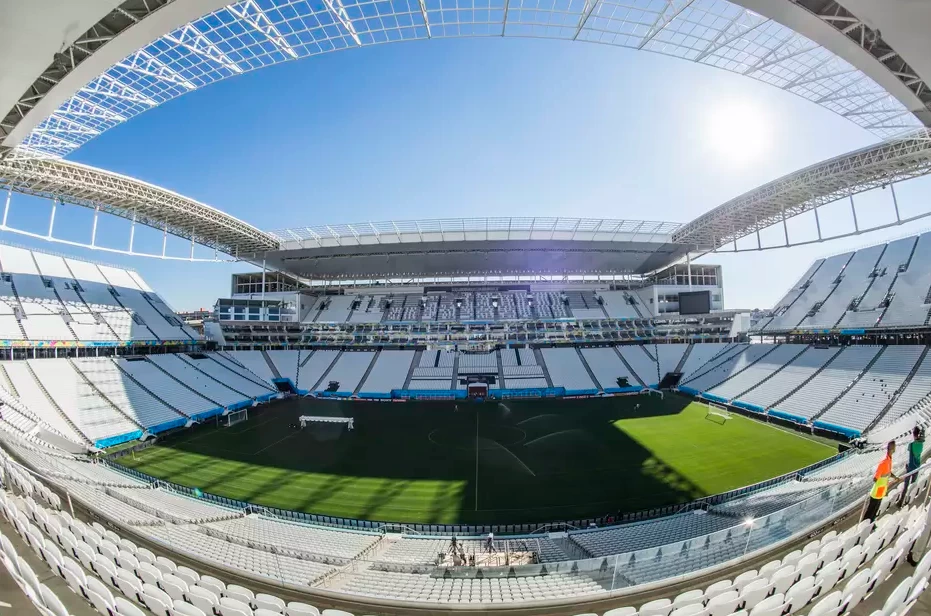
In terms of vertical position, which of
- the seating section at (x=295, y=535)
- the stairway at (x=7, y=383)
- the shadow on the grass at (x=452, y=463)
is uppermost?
the stairway at (x=7, y=383)

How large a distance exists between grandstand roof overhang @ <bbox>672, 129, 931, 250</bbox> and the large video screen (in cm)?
552

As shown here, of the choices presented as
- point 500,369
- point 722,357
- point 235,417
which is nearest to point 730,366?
point 722,357

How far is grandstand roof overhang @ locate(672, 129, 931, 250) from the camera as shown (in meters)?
20.6

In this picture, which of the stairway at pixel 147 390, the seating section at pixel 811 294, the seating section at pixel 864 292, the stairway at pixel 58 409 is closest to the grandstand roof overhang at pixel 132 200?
the stairway at pixel 147 390

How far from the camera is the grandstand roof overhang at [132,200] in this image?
67.6 ft

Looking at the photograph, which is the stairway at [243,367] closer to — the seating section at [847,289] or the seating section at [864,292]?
the seating section at [864,292]

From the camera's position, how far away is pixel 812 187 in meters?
25.6

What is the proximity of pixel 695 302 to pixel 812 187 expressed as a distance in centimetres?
1607

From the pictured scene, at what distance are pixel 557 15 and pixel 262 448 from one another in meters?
24.0

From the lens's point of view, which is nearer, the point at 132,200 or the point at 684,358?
the point at 132,200

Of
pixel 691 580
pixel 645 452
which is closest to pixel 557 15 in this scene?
pixel 691 580

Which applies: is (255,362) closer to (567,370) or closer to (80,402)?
(80,402)

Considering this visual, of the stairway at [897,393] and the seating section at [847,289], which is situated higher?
the seating section at [847,289]

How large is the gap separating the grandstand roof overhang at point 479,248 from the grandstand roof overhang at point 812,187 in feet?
12.7
